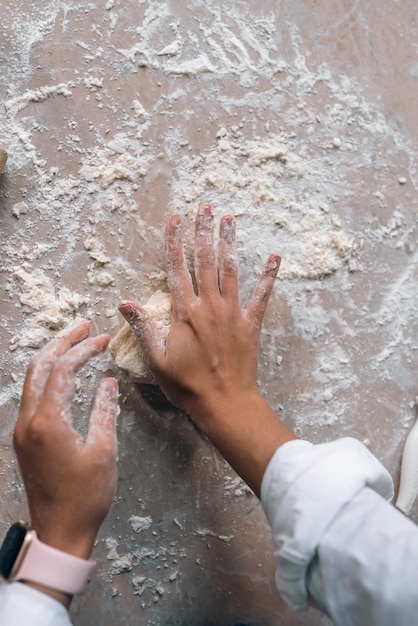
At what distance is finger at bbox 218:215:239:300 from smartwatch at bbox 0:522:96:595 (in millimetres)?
A: 510

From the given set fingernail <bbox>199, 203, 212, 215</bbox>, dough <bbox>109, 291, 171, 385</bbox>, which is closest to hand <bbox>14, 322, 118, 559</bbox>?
dough <bbox>109, 291, 171, 385</bbox>

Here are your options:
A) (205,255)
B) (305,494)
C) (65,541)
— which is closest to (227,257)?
(205,255)

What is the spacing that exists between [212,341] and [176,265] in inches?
6.2

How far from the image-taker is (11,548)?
84 cm

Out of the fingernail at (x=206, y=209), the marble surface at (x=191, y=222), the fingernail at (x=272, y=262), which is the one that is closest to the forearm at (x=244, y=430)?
the marble surface at (x=191, y=222)

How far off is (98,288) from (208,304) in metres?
0.24

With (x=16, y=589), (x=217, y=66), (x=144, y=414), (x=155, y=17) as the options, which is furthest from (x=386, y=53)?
(x=16, y=589)

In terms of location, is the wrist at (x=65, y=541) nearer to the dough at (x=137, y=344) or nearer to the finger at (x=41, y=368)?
the finger at (x=41, y=368)

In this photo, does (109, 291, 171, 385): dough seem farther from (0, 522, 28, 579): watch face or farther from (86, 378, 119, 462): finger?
(0, 522, 28, 579): watch face

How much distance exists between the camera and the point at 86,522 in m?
0.87

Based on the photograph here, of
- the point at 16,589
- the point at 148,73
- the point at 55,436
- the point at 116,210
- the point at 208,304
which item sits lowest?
the point at 16,589

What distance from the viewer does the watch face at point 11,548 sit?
828mm

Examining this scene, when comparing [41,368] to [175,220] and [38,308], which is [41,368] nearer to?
[38,308]

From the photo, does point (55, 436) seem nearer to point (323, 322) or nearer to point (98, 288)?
point (98, 288)
